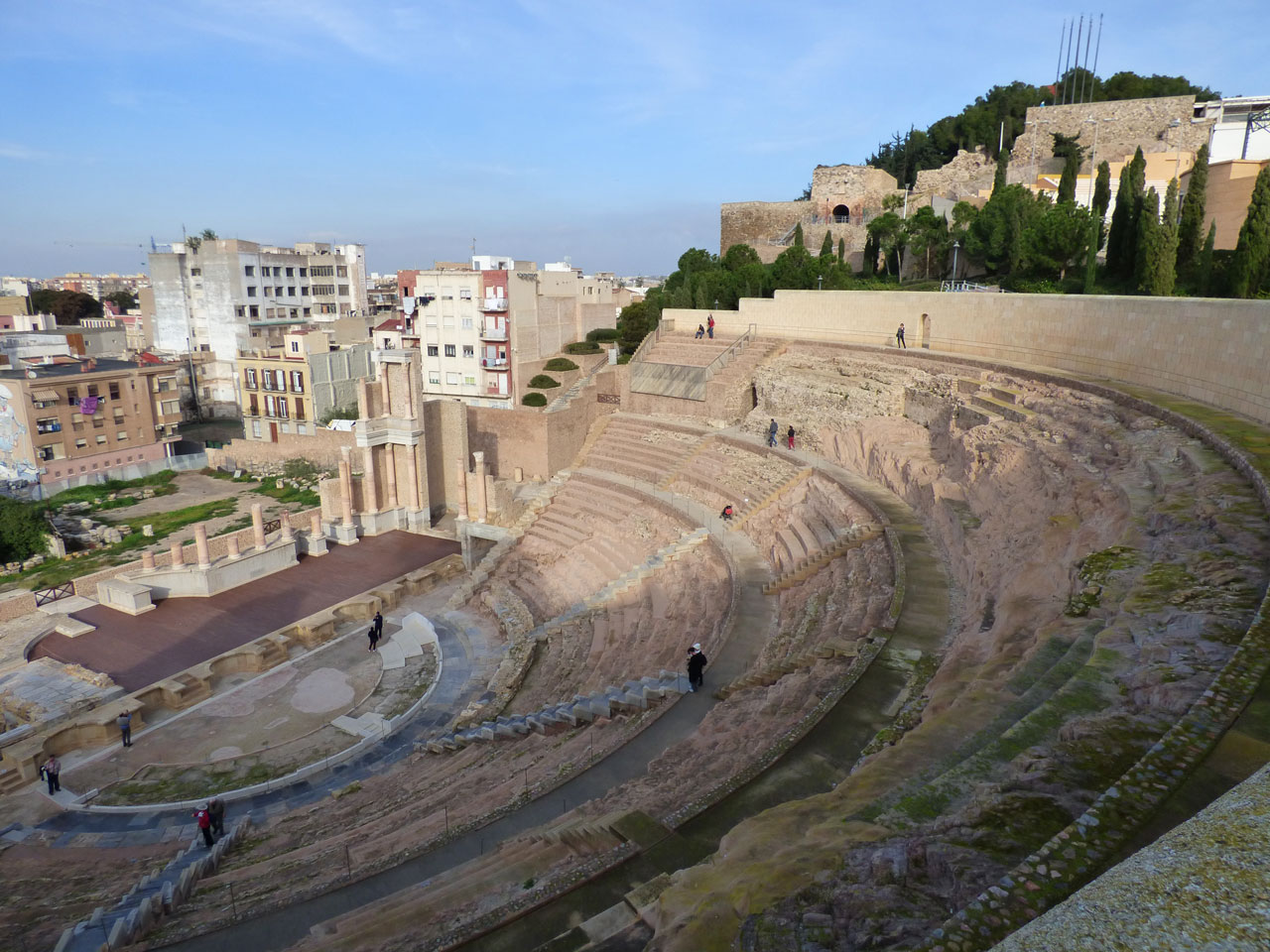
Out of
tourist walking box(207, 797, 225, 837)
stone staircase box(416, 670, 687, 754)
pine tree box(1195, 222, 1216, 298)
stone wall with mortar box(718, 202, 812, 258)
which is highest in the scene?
stone wall with mortar box(718, 202, 812, 258)

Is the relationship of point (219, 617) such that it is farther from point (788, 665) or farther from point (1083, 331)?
point (1083, 331)

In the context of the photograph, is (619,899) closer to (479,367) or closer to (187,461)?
(479,367)

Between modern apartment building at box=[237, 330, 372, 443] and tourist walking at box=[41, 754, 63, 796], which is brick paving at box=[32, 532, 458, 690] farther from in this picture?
modern apartment building at box=[237, 330, 372, 443]

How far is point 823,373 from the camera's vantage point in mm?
23844

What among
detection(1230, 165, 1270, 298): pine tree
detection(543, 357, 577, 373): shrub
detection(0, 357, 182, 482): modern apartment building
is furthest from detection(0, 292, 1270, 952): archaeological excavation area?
detection(0, 357, 182, 482): modern apartment building

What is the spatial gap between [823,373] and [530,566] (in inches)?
419

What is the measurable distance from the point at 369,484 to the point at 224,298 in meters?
36.8

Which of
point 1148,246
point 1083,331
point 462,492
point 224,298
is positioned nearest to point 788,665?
point 1083,331

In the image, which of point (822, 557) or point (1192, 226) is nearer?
point (822, 557)

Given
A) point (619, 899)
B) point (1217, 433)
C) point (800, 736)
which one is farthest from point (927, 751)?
point (1217, 433)

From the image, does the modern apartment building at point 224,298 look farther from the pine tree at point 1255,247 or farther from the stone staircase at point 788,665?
the pine tree at point 1255,247

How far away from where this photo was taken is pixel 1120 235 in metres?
22.3

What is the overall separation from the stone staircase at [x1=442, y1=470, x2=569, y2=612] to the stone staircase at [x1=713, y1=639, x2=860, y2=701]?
12.0 metres

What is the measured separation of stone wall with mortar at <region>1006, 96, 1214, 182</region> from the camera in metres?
37.8
